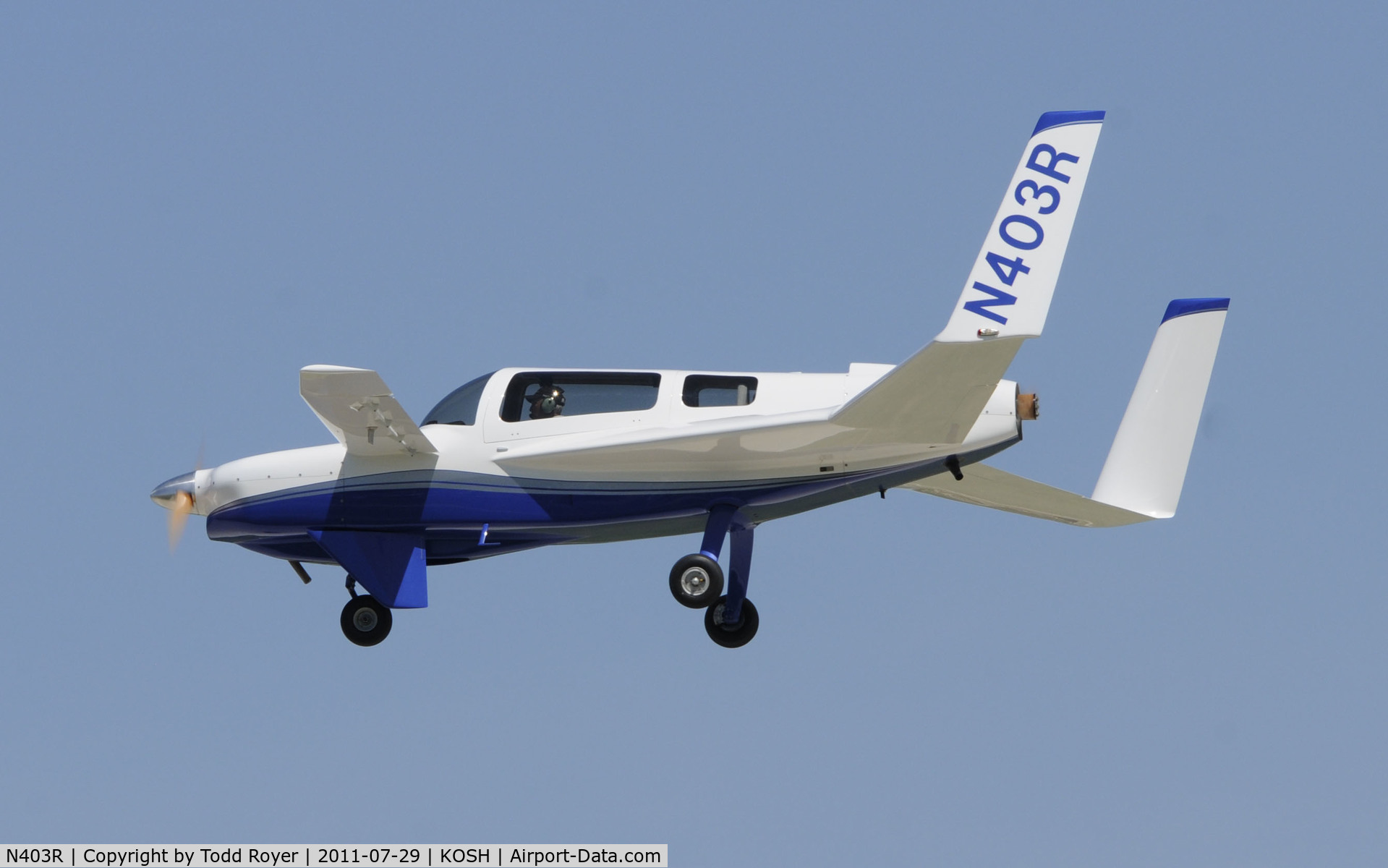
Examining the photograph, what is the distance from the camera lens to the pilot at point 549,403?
3275 cm

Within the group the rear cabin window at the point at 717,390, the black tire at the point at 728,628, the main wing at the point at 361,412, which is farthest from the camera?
the black tire at the point at 728,628

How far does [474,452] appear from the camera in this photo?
32969 millimetres

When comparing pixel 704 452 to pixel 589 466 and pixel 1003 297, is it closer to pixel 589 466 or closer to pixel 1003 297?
pixel 589 466

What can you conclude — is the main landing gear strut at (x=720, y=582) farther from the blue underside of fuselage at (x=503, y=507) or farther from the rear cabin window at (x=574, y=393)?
the rear cabin window at (x=574, y=393)

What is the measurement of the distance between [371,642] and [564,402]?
544 cm

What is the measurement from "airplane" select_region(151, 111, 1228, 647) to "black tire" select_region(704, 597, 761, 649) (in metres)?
0.02

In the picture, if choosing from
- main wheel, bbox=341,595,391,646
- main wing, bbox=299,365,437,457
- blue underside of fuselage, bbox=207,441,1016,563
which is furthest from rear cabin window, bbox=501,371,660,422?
main wheel, bbox=341,595,391,646

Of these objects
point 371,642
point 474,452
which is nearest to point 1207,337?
point 474,452

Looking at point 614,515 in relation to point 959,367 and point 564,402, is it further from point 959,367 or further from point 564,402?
point 959,367

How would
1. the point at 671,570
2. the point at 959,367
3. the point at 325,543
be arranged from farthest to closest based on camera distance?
1. the point at 325,543
2. the point at 671,570
3. the point at 959,367

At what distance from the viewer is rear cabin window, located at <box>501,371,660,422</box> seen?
32.3 m

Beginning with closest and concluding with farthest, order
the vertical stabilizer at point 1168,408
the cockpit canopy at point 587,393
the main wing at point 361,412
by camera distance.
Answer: the main wing at point 361,412 < the cockpit canopy at point 587,393 < the vertical stabilizer at point 1168,408

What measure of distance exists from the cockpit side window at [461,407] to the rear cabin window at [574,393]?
19.9 inches

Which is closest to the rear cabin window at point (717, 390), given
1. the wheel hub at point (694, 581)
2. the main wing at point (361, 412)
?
the wheel hub at point (694, 581)
